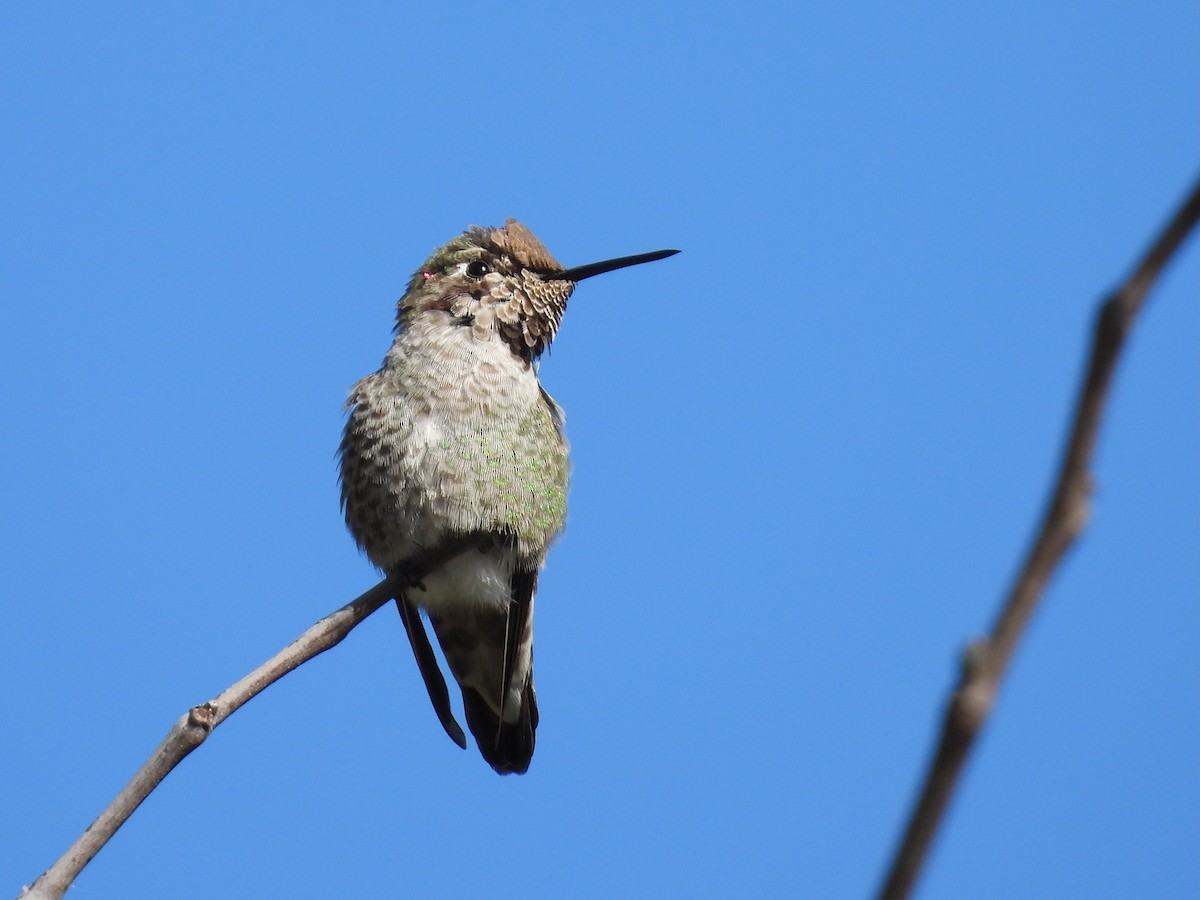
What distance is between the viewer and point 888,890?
2.71ft

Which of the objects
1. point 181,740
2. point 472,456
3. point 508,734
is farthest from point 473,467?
point 181,740

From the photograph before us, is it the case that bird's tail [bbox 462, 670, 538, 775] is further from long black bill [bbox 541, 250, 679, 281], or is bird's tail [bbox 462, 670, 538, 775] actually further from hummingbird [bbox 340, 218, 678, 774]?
long black bill [bbox 541, 250, 679, 281]

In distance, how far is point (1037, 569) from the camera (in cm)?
80

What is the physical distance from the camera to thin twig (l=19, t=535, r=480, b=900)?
7.28ft

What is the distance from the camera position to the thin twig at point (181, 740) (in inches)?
87.4

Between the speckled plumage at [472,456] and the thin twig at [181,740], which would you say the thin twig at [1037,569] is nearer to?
the thin twig at [181,740]

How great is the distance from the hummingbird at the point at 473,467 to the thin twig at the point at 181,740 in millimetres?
1930

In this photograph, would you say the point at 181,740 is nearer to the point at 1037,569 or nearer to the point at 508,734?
the point at 1037,569

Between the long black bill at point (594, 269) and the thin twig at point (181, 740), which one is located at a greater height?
the long black bill at point (594, 269)

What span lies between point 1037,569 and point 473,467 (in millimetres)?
4511

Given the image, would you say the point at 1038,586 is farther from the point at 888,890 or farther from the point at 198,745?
the point at 198,745

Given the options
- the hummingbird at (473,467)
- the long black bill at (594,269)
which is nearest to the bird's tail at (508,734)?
the hummingbird at (473,467)

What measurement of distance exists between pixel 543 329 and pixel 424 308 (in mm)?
563

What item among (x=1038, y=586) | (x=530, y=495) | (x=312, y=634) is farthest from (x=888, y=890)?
(x=530, y=495)
